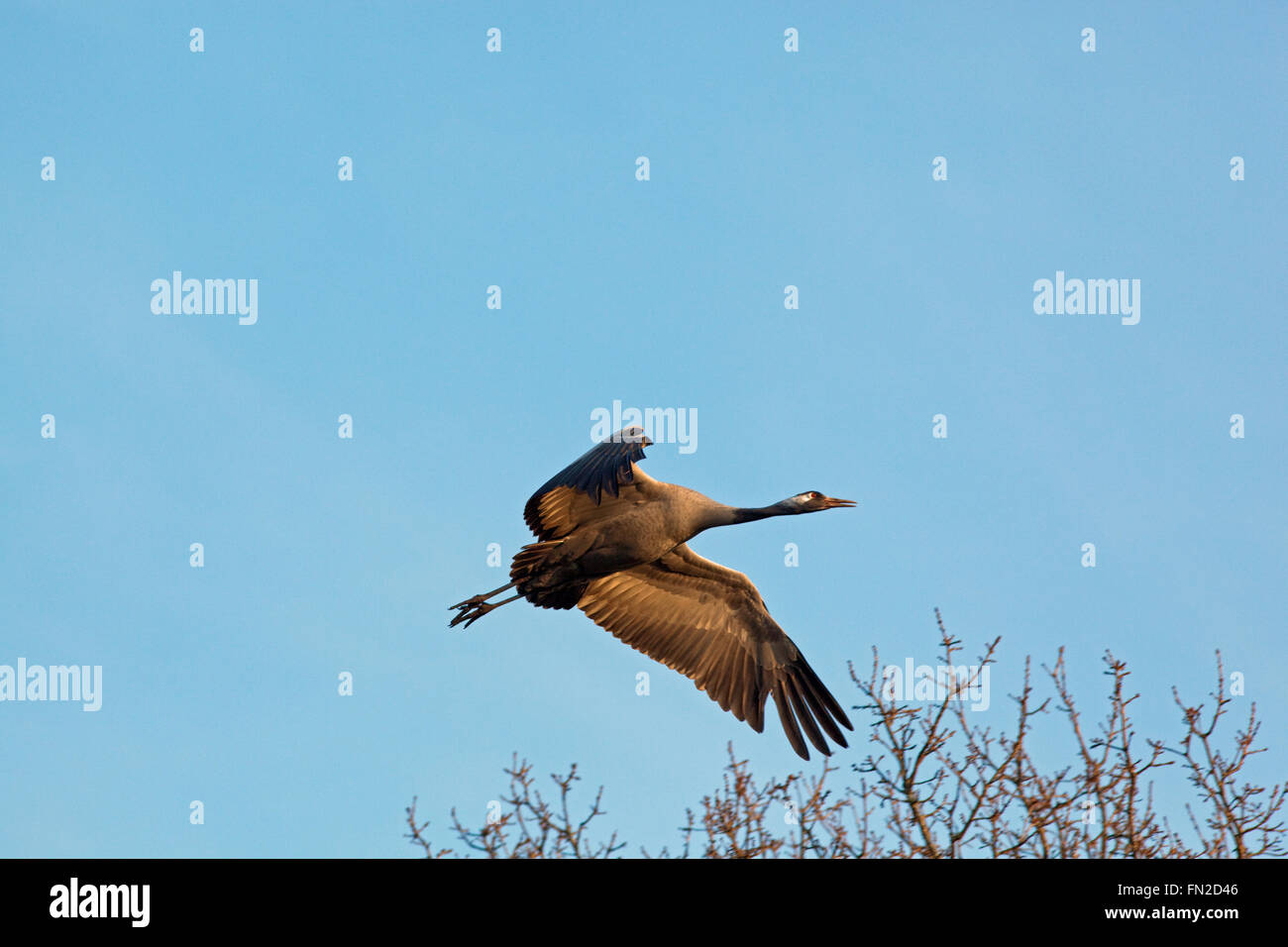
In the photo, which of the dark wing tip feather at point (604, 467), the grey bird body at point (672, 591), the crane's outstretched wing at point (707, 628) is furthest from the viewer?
the crane's outstretched wing at point (707, 628)

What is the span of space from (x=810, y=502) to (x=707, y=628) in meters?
1.76

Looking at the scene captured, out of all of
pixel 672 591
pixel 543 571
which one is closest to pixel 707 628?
pixel 672 591

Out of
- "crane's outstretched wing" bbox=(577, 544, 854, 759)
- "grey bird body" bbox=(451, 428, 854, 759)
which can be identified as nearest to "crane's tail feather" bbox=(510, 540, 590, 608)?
"grey bird body" bbox=(451, 428, 854, 759)

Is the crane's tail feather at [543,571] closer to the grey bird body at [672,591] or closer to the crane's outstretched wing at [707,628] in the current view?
the grey bird body at [672,591]

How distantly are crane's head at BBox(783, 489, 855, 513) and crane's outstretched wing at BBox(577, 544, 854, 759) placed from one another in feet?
3.43

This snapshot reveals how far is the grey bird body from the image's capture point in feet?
39.5

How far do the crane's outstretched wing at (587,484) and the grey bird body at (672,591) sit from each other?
0.7 inches

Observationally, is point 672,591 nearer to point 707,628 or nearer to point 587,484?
point 707,628

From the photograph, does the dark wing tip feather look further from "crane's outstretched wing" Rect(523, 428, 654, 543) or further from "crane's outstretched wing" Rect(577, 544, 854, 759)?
"crane's outstretched wing" Rect(577, 544, 854, 759)

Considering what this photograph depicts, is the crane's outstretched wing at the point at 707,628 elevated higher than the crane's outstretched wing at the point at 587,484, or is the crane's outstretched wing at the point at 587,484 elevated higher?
Result: the crane's outstretched wing at the point at 587,484

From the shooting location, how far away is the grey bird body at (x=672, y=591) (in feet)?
39.5

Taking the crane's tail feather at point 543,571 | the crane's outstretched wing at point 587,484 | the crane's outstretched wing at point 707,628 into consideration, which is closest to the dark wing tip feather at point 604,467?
the crane's outstretched wing at point 587,484

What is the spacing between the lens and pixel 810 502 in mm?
12906
